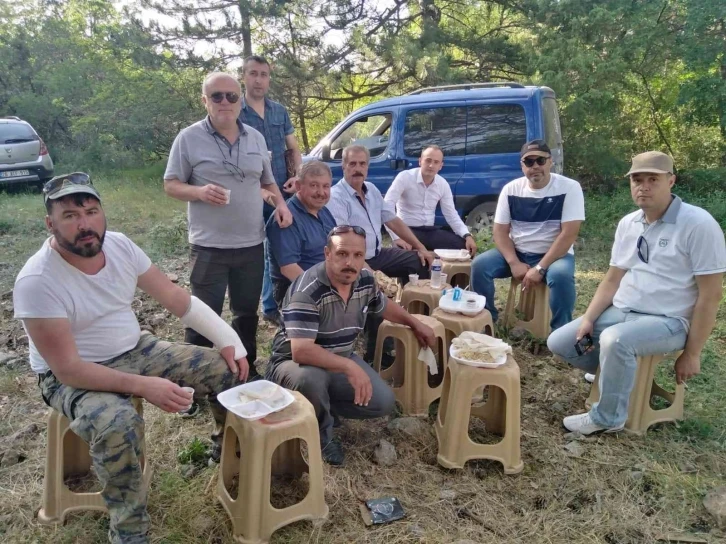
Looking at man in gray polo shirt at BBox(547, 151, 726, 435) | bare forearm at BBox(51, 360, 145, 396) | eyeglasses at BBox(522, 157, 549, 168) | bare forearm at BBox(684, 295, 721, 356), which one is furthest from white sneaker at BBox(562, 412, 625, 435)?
bare forearm at BBox(51, 360, 145, 396)

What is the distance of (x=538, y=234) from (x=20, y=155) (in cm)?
904

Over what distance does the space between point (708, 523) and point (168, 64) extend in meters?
11.3

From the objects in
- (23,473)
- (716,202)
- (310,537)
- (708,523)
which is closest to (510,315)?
(708,523)

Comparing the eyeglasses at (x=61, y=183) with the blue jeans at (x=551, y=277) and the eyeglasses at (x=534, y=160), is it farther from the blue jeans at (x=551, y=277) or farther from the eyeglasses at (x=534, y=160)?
the eyeglasses at (x=534, y=160)

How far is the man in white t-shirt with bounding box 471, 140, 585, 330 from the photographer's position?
3520 mm

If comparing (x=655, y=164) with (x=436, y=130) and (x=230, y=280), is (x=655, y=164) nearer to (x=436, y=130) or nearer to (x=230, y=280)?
(x=230, y=280)

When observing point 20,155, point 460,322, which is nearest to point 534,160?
point 460,322

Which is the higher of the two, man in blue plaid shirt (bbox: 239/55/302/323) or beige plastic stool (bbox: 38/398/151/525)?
man in blue plaid shirt (bbox: 239/55/302/323)

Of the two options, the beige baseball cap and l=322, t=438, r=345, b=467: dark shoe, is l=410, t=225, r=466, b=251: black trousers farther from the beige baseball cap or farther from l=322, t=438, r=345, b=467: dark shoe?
l=322, t=438, r=345, b=467: dark shoe

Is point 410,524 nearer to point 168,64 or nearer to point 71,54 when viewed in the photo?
point 168,64

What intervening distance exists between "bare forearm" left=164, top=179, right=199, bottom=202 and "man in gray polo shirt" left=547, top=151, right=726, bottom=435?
7.11ft

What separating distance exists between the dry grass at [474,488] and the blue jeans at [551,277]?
2.45 ft

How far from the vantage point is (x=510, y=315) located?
12.7 feet

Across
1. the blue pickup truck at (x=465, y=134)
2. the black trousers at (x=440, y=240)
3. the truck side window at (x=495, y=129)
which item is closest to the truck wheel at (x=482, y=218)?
the blue pickup truck at (x=465, y=134)
